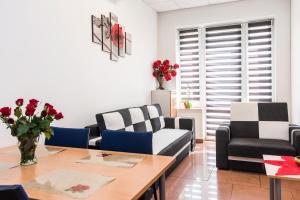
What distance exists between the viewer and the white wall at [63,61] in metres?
2.02

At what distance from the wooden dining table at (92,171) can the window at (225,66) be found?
3728 mm

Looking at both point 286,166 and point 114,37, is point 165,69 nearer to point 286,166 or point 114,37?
point 114,37

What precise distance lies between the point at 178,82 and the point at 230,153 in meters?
2.42

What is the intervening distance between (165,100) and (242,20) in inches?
88.8

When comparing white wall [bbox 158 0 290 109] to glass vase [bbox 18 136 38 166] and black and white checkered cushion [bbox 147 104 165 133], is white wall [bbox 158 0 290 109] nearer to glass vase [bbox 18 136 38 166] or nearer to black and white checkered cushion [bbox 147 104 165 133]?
black and white checkered cushion [bbox 147 104 165 133]

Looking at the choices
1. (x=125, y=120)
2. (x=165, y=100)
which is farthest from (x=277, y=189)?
(x=165, y=100)

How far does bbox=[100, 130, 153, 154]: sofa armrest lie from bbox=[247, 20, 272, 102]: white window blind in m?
3.67

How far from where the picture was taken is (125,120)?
3088 mm

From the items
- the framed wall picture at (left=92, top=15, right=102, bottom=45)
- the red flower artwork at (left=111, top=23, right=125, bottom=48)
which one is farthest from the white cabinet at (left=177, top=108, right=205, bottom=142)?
the framed wall picture at (left=92, top=15, right=102, bottom=45)

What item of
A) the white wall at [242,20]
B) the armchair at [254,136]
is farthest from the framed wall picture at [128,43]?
the armchair at [254,136]

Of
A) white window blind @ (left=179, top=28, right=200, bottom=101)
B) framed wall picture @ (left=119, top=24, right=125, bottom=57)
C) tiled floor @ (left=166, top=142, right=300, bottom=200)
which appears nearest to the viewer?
tiled floor @ (left=166, top=142, right=300, bottom=200)

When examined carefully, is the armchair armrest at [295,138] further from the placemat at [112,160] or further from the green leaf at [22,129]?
the green leaf at [22,129]

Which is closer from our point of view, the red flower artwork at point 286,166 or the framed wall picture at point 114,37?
the red flower artwork at point 286,166

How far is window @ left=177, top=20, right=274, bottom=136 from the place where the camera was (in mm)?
4617
